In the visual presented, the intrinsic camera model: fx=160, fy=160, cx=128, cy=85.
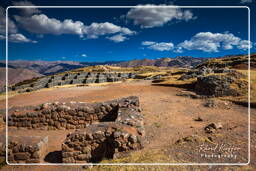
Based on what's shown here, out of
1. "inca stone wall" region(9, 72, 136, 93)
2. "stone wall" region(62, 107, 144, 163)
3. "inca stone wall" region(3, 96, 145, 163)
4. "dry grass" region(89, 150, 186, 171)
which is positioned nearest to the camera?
"dry grass" region(89, 150, 186, 171)

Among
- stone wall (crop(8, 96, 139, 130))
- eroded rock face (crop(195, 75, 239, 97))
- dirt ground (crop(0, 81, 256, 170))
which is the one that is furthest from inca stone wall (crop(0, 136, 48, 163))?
eroded rock face (crop(195, 75, 239, 97))

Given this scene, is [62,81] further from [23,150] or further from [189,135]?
[189,135]

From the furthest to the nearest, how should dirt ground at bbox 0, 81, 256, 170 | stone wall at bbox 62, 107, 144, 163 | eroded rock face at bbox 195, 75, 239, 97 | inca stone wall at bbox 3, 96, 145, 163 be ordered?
eroded rock face at bbox 195, 75, 239, 97 < stone wall at bbox 62, 107, 144, 163 < inca stone wall at bbox 3, 96, 145, 163 < dirt ground at bbox 0, 81, 256, 170

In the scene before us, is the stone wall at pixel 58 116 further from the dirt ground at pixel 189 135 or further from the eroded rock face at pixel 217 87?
the eroded rock face at pixel 217 87

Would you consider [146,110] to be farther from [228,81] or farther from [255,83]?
[255,83]

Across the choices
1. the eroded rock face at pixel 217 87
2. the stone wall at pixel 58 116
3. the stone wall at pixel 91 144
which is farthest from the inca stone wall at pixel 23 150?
the eroded rock face at pixel 217 87

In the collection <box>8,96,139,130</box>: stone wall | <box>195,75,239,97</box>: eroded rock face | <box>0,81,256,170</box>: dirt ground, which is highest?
<box>195,75,239,97</box>: eroded rock face

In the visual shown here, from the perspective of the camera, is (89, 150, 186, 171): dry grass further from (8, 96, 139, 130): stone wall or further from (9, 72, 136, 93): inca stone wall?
(9, 72, 136, 93): inca stone wall

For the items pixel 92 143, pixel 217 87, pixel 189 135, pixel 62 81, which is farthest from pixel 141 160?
pixel 62 81

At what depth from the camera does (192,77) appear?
29.7 metres

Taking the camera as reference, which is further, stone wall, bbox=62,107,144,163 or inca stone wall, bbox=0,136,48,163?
inca stone wall, bbox=0,136,48,163

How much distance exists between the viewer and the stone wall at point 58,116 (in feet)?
35.4

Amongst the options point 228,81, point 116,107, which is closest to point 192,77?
point 228,81

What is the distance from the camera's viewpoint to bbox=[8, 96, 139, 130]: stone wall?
425 inches
